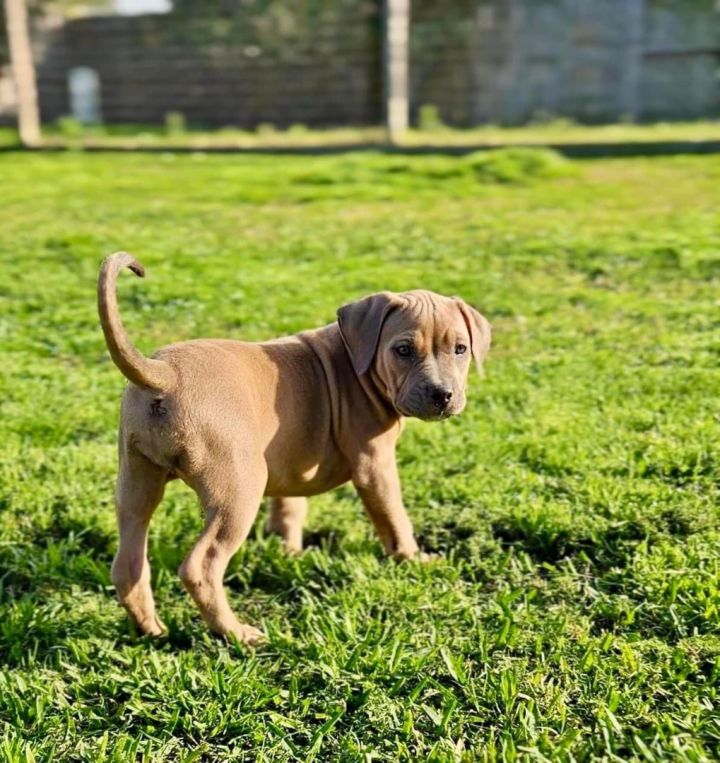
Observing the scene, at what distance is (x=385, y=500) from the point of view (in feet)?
13.0

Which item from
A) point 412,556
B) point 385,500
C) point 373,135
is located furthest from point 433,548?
point 373,135

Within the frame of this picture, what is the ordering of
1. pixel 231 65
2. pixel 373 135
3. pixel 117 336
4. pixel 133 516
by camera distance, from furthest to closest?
pixel 231 65 → pixel 373 135 → pixel 133 516 → pixel 117 336

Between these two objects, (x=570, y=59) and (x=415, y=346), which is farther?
Result: (x=570, y=59)

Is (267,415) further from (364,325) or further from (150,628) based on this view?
(150,628)

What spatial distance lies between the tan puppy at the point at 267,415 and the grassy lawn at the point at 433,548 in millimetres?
321

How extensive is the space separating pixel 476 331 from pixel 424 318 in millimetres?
320

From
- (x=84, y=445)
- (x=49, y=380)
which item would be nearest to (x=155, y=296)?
(x=49, y=380)

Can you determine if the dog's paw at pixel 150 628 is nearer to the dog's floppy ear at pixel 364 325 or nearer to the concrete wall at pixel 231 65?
the dog's floppy ear at pixel 364 325

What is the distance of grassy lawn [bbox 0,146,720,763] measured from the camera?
10.4 feet

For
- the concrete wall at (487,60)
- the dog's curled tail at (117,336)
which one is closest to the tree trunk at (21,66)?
the concrete wall at (487,60)

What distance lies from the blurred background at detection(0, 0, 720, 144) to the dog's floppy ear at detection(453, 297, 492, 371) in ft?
46.0

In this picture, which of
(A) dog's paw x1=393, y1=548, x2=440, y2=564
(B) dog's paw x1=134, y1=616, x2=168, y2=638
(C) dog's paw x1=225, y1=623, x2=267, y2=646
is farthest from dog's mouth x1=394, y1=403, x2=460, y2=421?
(B) dog's paw x1=134, y1=616, x2=168, y2=638

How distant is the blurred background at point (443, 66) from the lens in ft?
61.3

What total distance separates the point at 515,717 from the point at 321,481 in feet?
4.27
